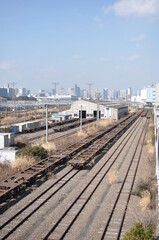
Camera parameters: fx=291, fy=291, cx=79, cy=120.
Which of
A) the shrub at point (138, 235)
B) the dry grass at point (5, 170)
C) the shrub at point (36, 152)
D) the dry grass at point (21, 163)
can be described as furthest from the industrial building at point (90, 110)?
→ the shrub at point (138, 235)

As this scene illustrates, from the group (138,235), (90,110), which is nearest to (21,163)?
(138,235)

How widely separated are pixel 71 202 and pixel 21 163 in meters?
5.33

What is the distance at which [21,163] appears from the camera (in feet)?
47.2

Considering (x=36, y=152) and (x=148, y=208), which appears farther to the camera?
(x=36, y=152)

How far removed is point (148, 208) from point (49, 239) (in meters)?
3.64

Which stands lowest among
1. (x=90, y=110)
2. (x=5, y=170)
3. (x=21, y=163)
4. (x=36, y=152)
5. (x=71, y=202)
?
Result: (x=71, y=202)

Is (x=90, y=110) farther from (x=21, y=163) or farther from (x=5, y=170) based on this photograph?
(x=5, y=170)

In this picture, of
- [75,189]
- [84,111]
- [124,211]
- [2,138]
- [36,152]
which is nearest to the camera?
[124,211]

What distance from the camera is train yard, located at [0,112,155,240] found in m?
7.72

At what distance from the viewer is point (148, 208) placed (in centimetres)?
932

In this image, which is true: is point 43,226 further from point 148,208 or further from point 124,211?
point 148,208

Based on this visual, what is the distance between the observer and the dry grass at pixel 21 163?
1415cm

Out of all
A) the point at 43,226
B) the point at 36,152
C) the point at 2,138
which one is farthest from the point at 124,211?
the point at 2,138

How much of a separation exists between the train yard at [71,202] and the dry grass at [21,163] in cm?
60
